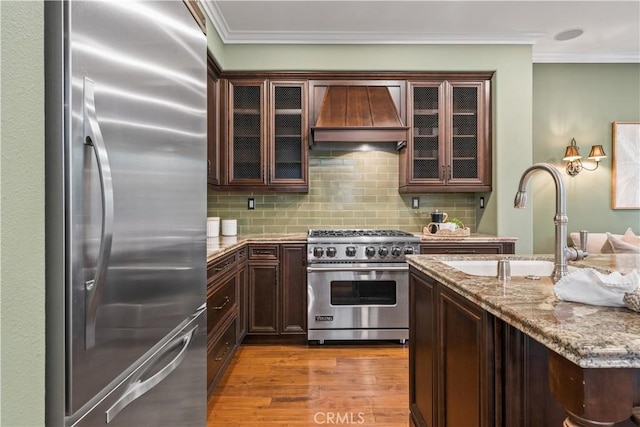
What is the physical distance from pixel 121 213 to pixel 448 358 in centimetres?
125

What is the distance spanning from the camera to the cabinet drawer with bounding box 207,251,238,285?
7.15ft

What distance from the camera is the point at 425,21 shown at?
339 centimetres

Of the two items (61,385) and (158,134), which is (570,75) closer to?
(158,134)

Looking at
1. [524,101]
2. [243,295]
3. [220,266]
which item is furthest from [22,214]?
[524,101]

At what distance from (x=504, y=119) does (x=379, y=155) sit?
4.17 ft

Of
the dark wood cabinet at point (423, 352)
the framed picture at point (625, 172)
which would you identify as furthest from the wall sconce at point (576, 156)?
the dark wood cabinet at point (423, 352)

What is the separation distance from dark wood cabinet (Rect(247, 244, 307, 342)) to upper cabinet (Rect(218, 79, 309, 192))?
2.27 feet

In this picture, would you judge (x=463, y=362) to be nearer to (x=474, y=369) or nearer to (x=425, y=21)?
(x=474, y=369)

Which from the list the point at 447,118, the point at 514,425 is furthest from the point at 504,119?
the point at 514,425

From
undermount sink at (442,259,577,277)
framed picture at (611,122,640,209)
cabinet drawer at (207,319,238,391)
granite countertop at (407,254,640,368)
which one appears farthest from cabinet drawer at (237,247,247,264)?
framed picture at (611,122,640,209)

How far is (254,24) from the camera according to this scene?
134 inches

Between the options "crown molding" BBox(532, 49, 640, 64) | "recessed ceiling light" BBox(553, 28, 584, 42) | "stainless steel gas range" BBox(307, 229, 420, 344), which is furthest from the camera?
"crown molding" BBox(532, 49, 640, 64)

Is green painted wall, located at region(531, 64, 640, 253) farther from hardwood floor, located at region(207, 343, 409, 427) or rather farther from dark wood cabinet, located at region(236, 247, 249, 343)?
dark wood cabinet, located at region(236, 247, 249, 343)

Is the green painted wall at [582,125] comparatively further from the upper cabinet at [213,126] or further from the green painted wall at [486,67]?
the upper cabinet at [213,126]
